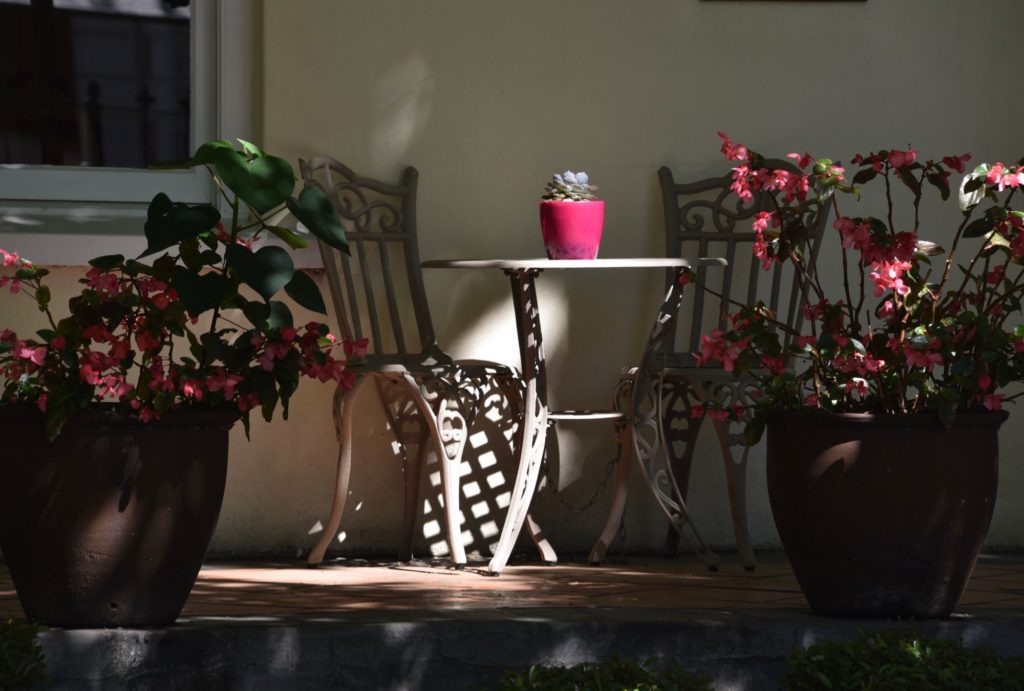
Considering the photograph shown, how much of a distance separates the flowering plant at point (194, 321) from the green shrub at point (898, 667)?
0.99m

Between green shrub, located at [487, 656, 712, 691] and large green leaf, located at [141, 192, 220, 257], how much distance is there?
0.94m

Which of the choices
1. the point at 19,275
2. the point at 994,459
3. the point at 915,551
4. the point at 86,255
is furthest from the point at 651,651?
the point at 86,255

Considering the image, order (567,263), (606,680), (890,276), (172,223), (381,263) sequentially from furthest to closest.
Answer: (381,263) → (567,263) → (890,276) → (172,223) → (606,680)

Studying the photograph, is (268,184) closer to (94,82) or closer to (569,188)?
(569,188)

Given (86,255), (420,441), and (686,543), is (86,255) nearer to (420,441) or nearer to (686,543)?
(420,441)

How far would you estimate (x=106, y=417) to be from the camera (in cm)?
271

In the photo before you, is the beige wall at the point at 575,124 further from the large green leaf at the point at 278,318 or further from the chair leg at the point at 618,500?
the large green leaf at the point at 278,318

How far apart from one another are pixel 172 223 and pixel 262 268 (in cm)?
17

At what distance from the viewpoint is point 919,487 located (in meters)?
2.92

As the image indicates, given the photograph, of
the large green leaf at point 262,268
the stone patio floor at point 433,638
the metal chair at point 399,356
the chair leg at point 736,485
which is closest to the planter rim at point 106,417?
the large green leaf at point 262,268

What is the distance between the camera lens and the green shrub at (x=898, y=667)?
2459 mm

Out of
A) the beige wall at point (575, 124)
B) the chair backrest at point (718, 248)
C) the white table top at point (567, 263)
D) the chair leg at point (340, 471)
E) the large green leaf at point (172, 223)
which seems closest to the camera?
the large green leaf at point (172, 223)

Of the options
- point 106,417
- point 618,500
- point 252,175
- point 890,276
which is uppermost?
point 252,175

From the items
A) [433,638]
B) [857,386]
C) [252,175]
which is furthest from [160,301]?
[857,386]
